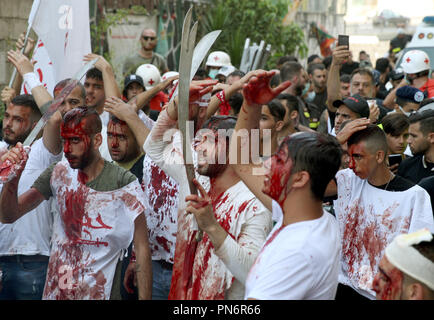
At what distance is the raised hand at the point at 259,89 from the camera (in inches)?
117

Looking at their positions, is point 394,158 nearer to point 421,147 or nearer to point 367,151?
point 421,147

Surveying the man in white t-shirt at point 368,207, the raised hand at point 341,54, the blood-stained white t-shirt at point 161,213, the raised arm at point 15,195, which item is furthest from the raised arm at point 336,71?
the raised arm at point 15,195

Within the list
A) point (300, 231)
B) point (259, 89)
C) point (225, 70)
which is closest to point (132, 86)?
point (225, 70)

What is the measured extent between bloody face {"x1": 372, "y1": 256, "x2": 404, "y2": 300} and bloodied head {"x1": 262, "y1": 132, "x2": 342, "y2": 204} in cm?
45

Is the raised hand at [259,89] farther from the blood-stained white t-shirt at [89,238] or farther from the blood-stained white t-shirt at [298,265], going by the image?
the blood-stained white t-shirt at [89,238]

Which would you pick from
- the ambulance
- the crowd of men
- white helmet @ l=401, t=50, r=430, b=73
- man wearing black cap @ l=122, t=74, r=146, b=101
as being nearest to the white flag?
the crowd of men

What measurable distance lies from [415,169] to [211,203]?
83.4 inches

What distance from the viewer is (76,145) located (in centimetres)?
390

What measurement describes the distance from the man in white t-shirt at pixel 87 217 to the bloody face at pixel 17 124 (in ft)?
2.40

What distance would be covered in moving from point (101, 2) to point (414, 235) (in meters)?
10.0

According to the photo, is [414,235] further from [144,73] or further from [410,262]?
[144,73]

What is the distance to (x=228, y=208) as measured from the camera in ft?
10.4

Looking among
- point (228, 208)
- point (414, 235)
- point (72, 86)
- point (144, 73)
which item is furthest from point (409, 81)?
point (414, 235)

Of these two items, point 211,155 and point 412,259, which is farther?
point 211,155
